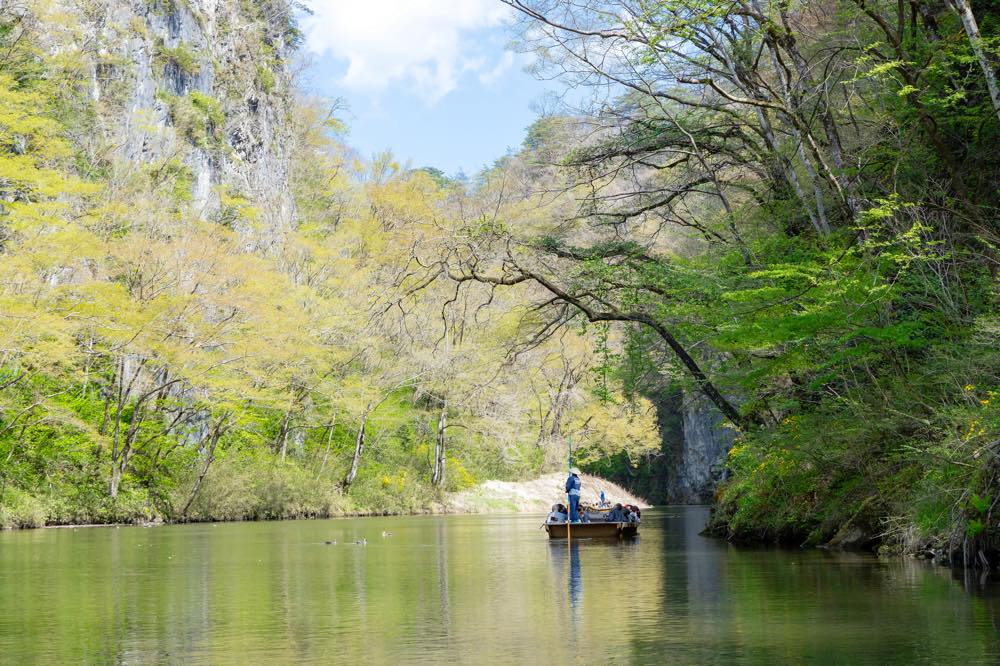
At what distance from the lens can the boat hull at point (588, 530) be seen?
84.6 ft

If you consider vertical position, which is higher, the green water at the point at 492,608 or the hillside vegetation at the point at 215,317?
the hillside vegetation at the point at 215,317

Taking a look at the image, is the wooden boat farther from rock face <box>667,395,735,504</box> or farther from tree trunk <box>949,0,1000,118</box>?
rock face <box>667,395,735,504</box>

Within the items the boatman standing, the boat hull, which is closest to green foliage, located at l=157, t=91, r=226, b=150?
the boatman standing

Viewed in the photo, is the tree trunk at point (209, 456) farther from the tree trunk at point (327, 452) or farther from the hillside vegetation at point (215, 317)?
the tree trunk at point (327, 452)

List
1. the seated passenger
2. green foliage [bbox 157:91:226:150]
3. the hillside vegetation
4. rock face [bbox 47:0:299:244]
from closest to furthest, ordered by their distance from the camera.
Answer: the seated passenger
the hillside vegetation
rock face [bbox 47:0:299:244]
green foliage [bbox 157:91:226:150]

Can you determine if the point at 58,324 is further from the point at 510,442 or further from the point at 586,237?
the point at 510,442

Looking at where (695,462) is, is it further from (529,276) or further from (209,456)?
(529,276)

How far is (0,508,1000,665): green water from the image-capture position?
8.10 metres

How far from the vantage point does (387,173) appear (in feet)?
212

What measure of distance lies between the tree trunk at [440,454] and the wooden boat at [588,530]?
23942mm

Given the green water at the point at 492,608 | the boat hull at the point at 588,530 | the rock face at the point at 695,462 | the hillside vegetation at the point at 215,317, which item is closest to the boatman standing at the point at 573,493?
the boat hull at the point at 588,530

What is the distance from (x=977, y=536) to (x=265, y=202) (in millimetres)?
42731

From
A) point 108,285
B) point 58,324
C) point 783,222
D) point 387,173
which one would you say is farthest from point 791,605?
point 387,173

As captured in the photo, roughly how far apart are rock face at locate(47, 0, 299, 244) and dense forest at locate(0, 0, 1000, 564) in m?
0.17
